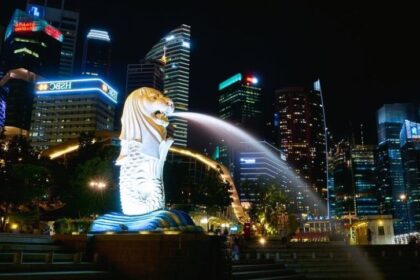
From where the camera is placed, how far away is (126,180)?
1605 centimetres

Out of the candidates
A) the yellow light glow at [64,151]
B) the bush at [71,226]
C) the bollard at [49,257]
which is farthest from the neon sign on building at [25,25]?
the bollard at [49,257]

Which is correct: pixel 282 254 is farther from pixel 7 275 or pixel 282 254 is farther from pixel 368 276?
pixel 7 275

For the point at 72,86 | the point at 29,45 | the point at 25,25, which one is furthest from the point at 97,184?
the point at 25,25

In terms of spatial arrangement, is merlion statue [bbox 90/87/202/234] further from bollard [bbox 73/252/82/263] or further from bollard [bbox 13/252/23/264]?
bollard [bbox 13/252/23/264]

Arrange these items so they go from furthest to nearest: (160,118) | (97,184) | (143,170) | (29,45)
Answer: (29,45) < (97,184) < (160,118) < (143,170)

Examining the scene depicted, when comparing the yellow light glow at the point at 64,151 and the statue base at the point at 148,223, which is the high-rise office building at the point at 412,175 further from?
the statue base at the point at 148,223

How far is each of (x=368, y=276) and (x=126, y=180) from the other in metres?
12.4

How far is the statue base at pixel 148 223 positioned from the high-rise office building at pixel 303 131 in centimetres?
16475

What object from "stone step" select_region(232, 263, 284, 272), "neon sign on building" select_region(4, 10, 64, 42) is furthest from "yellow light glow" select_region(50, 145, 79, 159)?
"neon sign on building" select_region(4, 10, 64, 42)

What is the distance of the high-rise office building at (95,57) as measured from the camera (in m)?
183

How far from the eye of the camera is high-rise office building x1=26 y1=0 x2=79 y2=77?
170m

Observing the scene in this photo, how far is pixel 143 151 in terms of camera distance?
1612 centimetres

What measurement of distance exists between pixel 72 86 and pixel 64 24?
70.5 meters

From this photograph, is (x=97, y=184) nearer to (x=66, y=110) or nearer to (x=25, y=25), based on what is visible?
(x=66, y=110)
